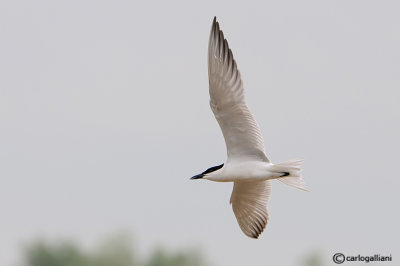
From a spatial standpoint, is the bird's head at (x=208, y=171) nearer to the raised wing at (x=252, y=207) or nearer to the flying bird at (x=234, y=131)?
the flying bird at (x=234, y=131)

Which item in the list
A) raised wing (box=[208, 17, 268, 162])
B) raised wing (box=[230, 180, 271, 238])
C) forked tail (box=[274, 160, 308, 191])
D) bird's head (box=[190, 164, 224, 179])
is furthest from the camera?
raised wing (box=[230, 180, 271, 238])

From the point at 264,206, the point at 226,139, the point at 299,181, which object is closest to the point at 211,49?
the point at 226,139

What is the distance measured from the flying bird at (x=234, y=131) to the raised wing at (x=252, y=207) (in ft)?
1.00

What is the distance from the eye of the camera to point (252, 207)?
13078 mm

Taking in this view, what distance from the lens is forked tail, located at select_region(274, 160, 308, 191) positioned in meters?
11.7

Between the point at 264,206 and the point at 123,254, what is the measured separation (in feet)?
64.0

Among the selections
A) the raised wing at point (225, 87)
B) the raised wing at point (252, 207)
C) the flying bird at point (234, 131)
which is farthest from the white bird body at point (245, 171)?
→ the raised wing at point (252, 207)

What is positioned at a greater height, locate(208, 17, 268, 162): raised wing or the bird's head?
locate(208, 17, 268, 162): raised wing

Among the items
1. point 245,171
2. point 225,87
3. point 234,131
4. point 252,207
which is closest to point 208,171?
point 245,171

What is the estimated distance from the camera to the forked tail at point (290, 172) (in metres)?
11.7

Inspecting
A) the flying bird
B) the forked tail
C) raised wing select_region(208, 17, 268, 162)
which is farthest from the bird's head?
the forked tail

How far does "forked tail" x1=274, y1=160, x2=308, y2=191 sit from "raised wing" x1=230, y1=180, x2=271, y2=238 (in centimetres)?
131

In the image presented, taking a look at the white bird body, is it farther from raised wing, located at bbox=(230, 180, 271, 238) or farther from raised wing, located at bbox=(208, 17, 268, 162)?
raised wing, located at bbox=(230, 180, 271, 238)

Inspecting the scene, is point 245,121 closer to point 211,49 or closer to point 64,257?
point 211,49
